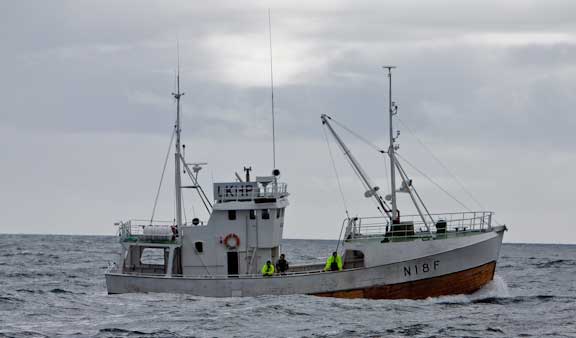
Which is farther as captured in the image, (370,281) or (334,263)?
(334,263)

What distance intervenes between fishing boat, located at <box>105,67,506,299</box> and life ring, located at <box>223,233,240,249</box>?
42 mm

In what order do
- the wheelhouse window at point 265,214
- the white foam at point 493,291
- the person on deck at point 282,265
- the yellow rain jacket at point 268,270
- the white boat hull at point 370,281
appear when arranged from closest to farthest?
the white boat hull at point 370,281
the yellow rain jacket at point 268,270
the person on deck at point 282,265
the wheelhouse window at point 265,214
the white foam at point 493,291

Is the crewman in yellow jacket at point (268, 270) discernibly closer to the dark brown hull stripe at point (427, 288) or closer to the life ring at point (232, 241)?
the life ring at point (232, 241)

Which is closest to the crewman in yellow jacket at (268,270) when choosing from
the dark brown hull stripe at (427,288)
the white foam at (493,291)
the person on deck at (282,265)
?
the person on deck at (282,265)

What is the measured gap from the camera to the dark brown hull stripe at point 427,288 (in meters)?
42.9

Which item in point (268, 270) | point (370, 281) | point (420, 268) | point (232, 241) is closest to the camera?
point (370, 281)

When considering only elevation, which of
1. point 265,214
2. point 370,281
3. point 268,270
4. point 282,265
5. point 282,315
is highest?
point 265,214

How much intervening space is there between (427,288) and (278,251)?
6.74 metres

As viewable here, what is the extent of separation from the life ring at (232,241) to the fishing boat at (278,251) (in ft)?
0.14

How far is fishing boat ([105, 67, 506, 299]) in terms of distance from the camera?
4300cm

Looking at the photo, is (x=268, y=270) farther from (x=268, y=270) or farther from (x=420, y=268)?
(x=420, y=268)

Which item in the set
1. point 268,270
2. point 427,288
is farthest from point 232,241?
point 427,288

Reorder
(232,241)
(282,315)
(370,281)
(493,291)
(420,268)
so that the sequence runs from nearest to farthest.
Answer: (282,315)
(370,281)
(420,268)
(232,241)
(493,291)

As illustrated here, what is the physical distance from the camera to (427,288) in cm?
4353
